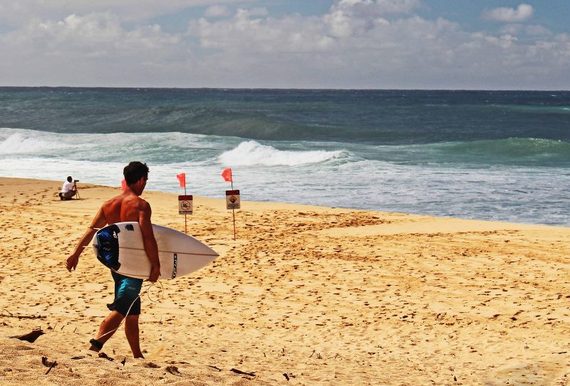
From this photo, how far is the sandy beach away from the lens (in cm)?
693

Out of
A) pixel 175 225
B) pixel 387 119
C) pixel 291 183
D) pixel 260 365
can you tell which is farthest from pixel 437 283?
pixel 387 119

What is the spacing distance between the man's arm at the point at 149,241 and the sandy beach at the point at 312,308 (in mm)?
700

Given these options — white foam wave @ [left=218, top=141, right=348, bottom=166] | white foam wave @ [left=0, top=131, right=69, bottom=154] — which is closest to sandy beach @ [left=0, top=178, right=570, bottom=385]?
white foam wave @ [left=218, top=141, right=348, bottom=166]

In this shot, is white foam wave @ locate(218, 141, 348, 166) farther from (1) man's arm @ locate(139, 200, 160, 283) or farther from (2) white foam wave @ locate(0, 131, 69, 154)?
(1) man's arm @ locate(139, 200, 160, 283)

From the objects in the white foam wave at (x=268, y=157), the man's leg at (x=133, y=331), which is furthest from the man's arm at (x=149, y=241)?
the white foam wave at (x=268, y=157)

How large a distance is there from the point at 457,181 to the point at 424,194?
135 inches

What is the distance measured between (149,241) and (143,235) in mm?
64

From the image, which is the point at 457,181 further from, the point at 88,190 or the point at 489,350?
the point at 489,350

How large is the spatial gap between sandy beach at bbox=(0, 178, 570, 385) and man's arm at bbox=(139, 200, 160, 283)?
0.70 meters

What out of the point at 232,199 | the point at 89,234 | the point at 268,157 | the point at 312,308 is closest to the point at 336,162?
the point at 268,157

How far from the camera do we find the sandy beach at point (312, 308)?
6.93 metres

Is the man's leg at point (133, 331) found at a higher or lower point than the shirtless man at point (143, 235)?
lower

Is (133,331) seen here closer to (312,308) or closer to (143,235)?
(143,235)

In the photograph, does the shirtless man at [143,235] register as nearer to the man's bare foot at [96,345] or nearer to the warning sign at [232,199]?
the man's bare foot at [96,345]
